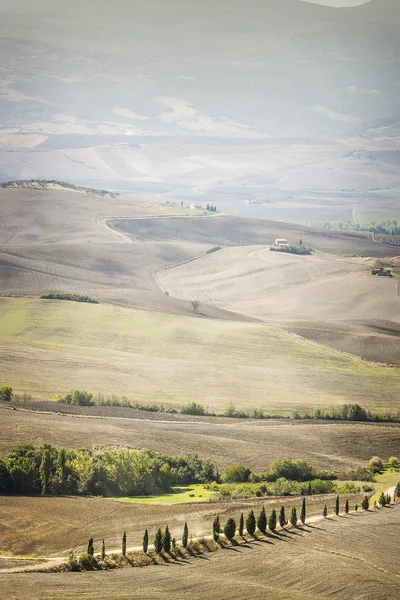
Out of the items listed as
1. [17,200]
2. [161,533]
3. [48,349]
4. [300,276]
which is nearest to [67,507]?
[161,533]

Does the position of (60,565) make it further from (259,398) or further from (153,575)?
(259,398)

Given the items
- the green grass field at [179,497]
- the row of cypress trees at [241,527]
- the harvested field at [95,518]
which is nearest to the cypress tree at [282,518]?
the row of cypress trees at [241,527]

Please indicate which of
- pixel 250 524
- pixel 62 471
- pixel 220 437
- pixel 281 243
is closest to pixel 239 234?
pixel 281 243

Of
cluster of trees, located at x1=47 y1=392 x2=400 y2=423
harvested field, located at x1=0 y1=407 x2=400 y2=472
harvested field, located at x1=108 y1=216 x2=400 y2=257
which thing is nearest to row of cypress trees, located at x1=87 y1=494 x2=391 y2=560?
harvested field, located at x1=0 y1=407 x2=400 y2=472

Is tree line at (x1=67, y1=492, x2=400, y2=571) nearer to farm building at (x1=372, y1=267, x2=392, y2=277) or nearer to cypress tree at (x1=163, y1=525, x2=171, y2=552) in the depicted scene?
cypress tree at (x1=163, y1=525, x2=171, y2=552)

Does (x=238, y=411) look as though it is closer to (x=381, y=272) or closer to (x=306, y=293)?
(x=306, y=293)

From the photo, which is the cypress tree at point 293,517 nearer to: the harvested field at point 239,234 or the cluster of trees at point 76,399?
the cluster of trees at point 76,399
